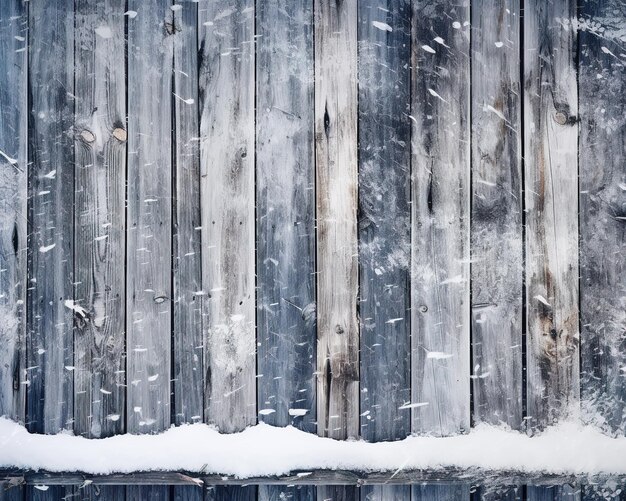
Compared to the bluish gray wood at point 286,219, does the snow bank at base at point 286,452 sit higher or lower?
lower

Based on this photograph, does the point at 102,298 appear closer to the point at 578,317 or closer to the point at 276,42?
the point at 276,42

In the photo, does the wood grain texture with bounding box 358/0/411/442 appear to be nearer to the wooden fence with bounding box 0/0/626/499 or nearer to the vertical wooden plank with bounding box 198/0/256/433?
the wooden fence with bounding box 0/0/626/499

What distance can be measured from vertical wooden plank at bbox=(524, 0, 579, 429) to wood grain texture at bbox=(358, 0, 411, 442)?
39cm

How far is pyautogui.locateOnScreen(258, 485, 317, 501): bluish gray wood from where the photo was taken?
4.83 feet

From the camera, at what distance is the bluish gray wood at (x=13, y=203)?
1485mm

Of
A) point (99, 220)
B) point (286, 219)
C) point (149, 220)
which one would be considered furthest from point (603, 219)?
point (99, 220)

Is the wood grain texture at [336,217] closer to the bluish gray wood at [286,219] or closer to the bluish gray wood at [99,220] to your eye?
the bluish gray wood at [286,219]

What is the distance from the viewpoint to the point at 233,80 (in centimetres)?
148

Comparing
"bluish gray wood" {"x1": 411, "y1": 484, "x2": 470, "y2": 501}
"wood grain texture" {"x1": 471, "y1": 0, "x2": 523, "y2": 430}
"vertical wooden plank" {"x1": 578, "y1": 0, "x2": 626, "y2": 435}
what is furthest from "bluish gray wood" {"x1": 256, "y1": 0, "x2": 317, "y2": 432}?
"vertical wooden plank" {"x1": 578, "y1": 0, "x2": 626, "y2": 435}

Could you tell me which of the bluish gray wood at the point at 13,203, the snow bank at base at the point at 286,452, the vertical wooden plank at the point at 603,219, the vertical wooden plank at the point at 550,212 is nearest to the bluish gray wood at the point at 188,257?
the snow bank at base at the point at 286,452

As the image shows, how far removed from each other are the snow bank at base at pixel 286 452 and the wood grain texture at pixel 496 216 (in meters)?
0.11

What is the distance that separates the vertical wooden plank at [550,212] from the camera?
1477 mm

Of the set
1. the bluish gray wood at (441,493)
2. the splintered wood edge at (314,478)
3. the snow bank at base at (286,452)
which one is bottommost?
the bluish gray wood at (441,493)

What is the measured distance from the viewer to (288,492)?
1.47m
